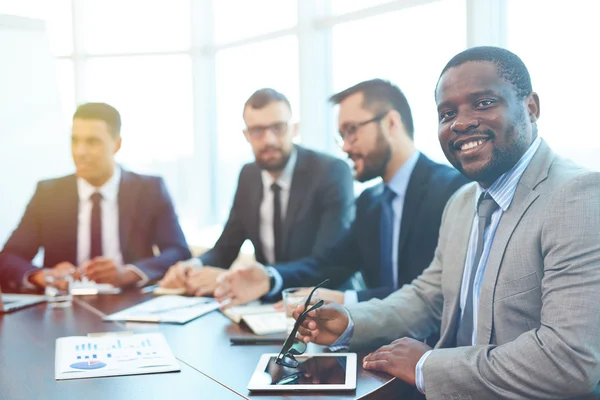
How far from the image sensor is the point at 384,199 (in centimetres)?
274

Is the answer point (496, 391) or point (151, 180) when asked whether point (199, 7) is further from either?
point (496, 391)

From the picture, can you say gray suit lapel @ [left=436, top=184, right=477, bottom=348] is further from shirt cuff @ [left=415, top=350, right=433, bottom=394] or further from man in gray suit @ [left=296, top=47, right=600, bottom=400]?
shirt cuff @ [left=415, top=350, right=433, bottom=394]

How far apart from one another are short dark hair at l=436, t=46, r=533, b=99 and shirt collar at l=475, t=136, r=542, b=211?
15 cm

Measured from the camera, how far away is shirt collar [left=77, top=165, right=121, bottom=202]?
337cm

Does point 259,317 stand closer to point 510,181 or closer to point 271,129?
point 510,181

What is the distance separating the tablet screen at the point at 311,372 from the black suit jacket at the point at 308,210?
1.42 metres

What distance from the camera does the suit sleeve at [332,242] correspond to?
9.14ft

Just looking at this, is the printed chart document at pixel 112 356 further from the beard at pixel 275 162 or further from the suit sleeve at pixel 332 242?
the beard at pixel 275 162

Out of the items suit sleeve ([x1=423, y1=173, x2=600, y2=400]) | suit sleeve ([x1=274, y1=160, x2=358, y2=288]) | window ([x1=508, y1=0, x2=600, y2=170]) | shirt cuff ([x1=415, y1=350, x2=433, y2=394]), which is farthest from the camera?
window ([x1=508, y1=0, x2=600, y2=170])

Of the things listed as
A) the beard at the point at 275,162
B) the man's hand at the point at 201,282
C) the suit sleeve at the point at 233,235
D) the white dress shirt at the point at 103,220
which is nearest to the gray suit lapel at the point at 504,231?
the man's hand at the point at 201,282

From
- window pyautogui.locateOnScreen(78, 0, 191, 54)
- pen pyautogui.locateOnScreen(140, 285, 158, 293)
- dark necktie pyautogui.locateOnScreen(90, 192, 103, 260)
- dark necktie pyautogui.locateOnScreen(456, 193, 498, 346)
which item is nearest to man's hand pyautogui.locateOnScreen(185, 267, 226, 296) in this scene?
pen pyautogui.locateOnScreen(140, 285, 158, 293)

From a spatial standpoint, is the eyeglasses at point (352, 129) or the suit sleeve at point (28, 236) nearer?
the eyeglasses at point (352, 129)

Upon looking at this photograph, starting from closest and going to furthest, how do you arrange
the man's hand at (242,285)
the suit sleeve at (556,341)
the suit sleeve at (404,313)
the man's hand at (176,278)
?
the suit sleeve at (556,341) < the suit sleeve at (404,313) < the man's hand at (242,285) < the man's hand at (176,278)

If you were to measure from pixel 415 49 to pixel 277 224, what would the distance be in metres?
1.57
